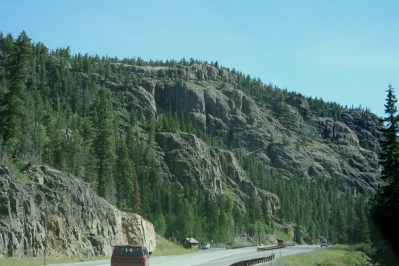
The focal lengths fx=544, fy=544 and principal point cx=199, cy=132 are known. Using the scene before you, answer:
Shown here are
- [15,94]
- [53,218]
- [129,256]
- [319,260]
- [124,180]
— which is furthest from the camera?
[124,180]

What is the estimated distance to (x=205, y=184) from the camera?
182m

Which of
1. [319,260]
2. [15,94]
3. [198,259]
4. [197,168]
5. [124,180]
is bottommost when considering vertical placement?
[319,260]

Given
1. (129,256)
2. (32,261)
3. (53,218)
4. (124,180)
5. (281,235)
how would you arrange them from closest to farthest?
(129,256), (32,261), (53,218), (124,180), (281,235)

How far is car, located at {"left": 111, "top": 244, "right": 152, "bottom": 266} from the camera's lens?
27.5 m

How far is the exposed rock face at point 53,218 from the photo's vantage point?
142 ft

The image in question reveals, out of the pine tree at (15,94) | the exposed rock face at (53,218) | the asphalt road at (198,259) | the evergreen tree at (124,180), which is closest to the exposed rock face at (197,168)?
the evergreen tree at (124,180)

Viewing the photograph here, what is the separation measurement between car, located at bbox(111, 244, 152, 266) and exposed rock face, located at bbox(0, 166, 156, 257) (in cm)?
1632

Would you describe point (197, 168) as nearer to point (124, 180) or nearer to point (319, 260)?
point (124, 180)

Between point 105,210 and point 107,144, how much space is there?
2970 cm

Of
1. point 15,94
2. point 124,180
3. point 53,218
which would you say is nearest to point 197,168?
point 124,180

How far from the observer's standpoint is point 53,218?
162ft

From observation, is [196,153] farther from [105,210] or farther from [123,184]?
[105,210]

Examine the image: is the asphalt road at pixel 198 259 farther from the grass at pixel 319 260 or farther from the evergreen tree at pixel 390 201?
the evergreen tree at pixel 390 201

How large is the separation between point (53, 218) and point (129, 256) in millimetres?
23755
